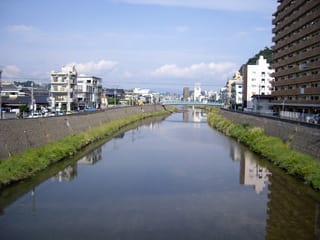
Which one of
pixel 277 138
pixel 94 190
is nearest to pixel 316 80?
pixel 277 138

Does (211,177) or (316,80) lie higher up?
(316,80)

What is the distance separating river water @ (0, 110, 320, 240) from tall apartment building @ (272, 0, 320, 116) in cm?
1321

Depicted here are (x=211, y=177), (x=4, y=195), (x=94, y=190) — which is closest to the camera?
(x=4, y=195)

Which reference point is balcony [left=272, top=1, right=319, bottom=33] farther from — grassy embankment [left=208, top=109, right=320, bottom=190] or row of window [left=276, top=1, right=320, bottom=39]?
grassy embankment [left=208, top=109, right=320, bottom=190]

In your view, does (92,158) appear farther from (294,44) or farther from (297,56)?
(294,44)

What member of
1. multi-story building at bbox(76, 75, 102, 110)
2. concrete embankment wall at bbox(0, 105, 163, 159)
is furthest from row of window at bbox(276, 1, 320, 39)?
multi-story building at bbox(76, 75, 102, 110)

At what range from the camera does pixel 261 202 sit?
1371 centimetres

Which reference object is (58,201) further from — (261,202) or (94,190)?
(261,202)

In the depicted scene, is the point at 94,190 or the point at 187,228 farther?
the point at 94,190

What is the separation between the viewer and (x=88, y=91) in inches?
2606

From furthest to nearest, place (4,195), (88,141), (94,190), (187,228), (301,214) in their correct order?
1. (88,141)
2. (94,190)
3. (4,195)
4. (301,214)
5. (187,228)

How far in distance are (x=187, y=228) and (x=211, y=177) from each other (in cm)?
710

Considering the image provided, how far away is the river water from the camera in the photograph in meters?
10.5

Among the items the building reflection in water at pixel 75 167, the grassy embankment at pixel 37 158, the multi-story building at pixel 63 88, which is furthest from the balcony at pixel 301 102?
the multi-story building at pixel 63 88
